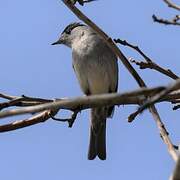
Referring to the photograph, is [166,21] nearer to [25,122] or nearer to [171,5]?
[171,5]

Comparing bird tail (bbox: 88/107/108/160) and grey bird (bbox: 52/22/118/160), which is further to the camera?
grey bird (bbox: 52/22/118/160)

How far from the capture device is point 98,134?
728 centimetres

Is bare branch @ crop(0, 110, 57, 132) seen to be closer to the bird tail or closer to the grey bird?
the bird tail

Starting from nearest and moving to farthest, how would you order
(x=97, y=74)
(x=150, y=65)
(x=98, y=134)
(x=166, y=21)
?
(x=166, y=21) → (x=150, y=65) → (x=97, y=74) → (x=98, y=134)

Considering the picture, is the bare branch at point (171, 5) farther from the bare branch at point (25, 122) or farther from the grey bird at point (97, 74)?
the grey bird at point (97, 74)

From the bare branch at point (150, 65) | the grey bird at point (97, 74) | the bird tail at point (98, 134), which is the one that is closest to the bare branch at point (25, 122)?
the bare branch at point (150, 65)

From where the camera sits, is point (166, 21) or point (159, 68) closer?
point (166, 21)

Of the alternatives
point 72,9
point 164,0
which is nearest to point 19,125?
point 72,9

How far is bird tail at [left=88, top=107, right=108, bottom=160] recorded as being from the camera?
268 inches

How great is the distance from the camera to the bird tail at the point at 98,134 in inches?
268

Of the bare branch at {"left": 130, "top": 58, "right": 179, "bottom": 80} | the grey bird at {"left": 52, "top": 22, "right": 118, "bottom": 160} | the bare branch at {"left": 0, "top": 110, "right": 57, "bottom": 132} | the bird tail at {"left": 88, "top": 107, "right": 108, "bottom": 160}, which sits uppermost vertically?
the grey bird at {"left": 52, "top": 22, "right": 118, "bottom": 160}

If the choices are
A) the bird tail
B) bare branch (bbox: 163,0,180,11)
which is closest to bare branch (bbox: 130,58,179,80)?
bare branch (bbox: 163,0,180,11)

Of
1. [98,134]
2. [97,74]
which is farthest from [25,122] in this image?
[98,134]

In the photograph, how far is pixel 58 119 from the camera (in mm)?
4086
